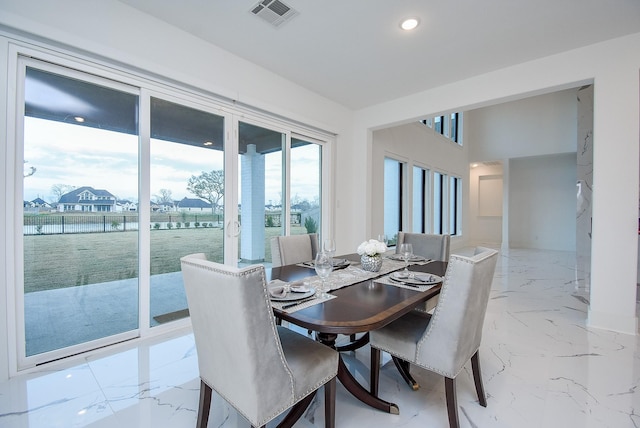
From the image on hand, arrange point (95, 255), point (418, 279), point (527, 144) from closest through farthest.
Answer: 1. point (418, 279)
2. point (95, 255)
3. point (527, 144)

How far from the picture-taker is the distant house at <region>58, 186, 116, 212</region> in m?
2.15

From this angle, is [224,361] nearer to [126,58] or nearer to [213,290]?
[213,290]

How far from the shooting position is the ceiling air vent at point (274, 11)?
2.24 m

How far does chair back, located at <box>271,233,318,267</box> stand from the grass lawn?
890mm

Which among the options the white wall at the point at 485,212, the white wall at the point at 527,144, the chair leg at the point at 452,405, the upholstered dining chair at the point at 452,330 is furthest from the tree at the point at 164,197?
the white wall at the point at 485,212

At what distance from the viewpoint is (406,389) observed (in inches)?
70.8

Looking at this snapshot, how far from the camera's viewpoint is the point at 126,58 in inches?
87.5

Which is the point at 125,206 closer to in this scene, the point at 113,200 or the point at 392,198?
the point at 113,200

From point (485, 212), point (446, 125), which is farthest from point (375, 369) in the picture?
point (485, 212)

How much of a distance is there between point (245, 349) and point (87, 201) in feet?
6.79

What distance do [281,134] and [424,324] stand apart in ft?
9.12

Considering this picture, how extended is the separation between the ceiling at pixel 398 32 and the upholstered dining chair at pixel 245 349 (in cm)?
223

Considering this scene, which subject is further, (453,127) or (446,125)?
(453,127)

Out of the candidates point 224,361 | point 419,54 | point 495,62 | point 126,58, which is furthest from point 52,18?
point 495,62
